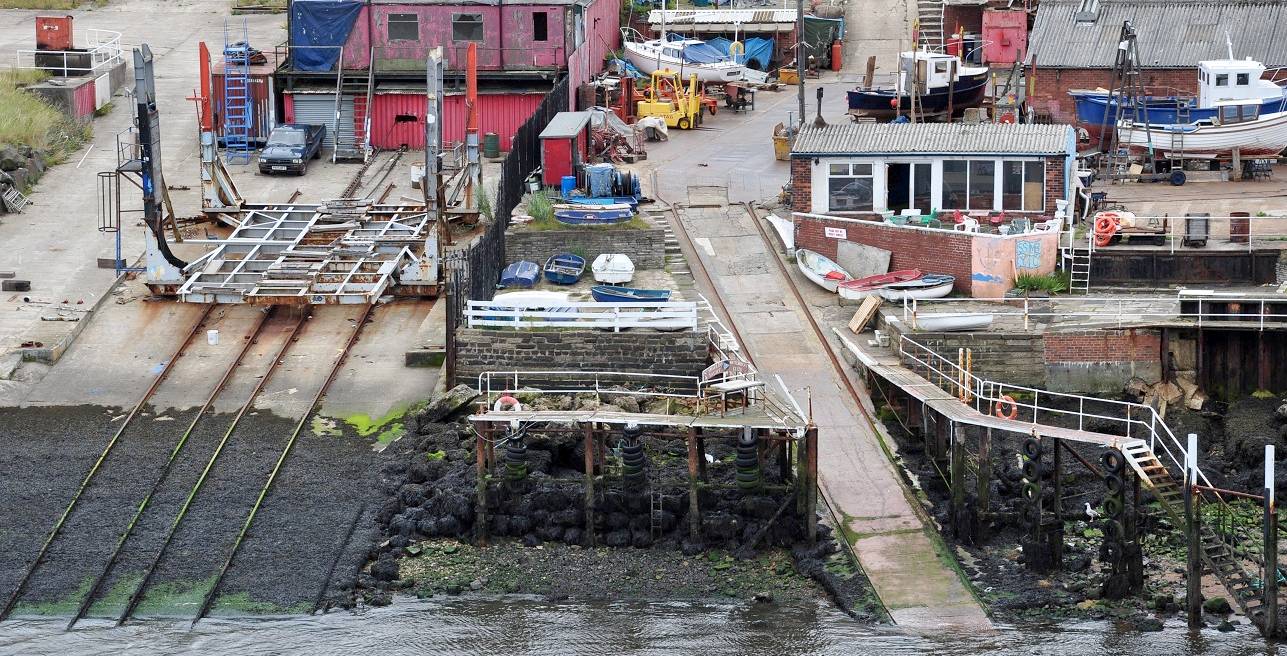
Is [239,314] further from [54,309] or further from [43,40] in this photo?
[43,40]

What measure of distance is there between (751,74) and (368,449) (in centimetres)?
2745

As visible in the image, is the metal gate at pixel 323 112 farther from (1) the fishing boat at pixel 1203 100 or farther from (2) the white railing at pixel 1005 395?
(2) the white railing at pixel 1005 395

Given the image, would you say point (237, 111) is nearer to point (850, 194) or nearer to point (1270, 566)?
point (850, 194)

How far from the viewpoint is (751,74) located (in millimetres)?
66812

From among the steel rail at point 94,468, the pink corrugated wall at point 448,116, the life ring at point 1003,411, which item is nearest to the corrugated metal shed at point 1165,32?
the pink corrugated wall at point 448,116

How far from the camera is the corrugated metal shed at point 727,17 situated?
69938 mm

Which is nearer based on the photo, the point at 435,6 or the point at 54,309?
the point at 54,309

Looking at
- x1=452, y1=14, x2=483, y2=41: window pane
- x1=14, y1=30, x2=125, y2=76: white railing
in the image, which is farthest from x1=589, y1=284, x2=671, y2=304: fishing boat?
x1=14, y1=30, x2=125, y2=76: white railing

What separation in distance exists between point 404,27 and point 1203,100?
20.7 m

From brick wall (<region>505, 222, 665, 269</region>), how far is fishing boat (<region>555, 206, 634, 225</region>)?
1.22 ft

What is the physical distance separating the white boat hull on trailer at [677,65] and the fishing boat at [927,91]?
6.30 meters

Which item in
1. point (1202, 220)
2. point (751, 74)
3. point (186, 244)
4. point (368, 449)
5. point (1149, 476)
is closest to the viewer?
point (1149, 476)

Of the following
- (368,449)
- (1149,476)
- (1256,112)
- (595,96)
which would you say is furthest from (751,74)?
(1149,476)

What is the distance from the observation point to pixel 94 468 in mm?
40906
